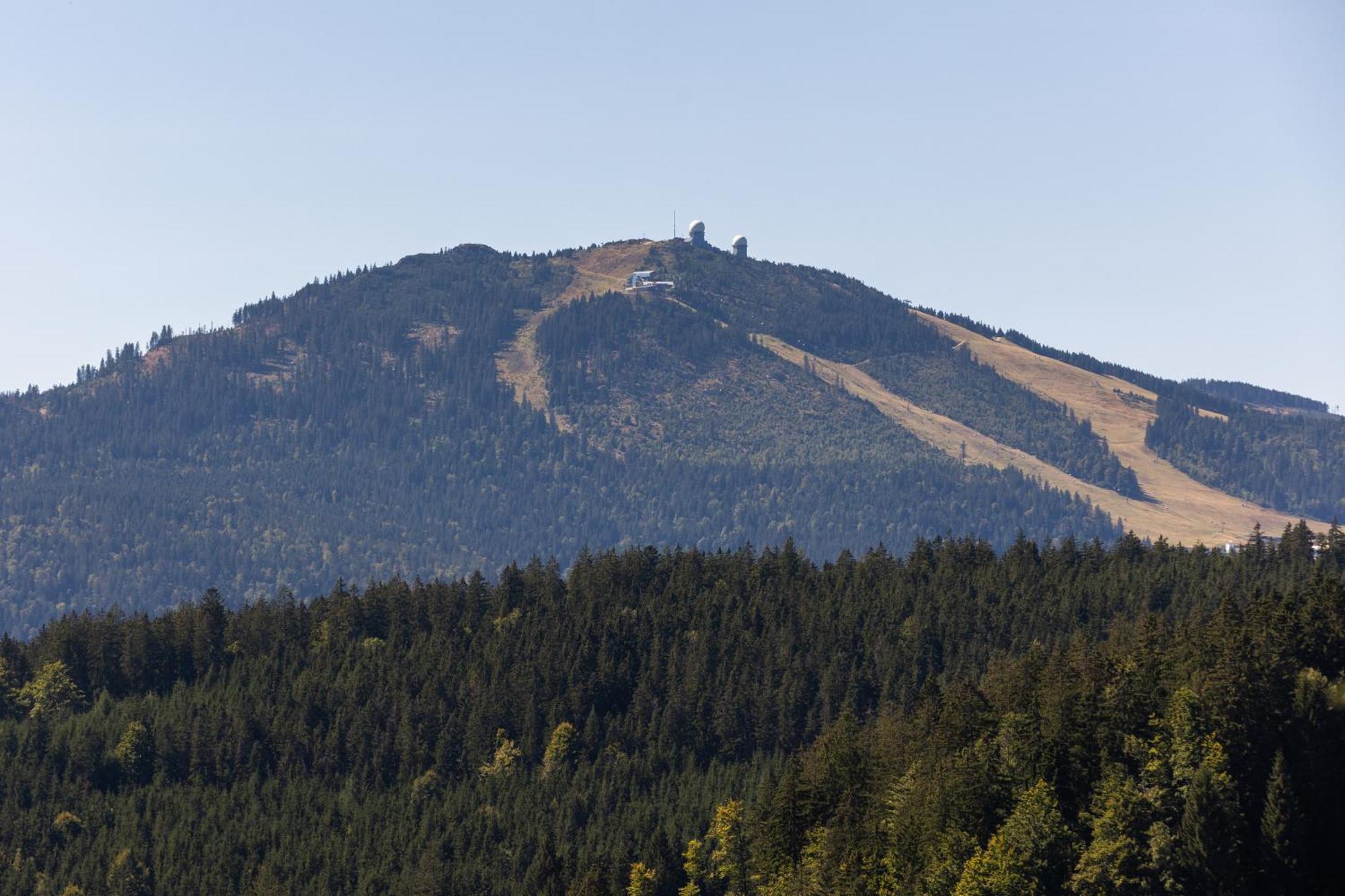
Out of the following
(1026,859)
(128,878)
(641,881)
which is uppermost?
(1026,859)

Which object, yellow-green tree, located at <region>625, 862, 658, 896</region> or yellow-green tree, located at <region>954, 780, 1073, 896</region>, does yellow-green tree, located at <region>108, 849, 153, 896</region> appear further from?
yellow-green tree, located at <region>954, 780, 1073, 896</region>

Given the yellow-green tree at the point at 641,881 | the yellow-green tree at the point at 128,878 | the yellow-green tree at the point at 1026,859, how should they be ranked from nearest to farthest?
the yellow-green tree at the point at 1026,859 < the yellow-green tree at the point at 641,881 < the yellow-green tree at the point at 128,878

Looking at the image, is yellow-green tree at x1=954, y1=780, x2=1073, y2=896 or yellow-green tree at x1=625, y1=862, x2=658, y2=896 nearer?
yellow-green tree at x1=954, y1=780, x2=1073, y2=896

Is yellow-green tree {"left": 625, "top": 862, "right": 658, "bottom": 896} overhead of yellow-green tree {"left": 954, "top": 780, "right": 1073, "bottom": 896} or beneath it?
beneath

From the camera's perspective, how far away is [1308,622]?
123 m

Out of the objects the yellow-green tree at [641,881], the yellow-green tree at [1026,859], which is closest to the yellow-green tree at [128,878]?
the yellow-green tree at [641,881]

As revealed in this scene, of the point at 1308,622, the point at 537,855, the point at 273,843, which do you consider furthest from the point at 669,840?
the point at 1308,622

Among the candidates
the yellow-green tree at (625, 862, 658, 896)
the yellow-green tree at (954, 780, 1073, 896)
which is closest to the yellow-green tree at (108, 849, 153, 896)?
the yellow-green tree at (625, 862, 658, 896)

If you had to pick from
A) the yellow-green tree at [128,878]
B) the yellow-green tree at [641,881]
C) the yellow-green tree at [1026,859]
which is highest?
the yellow-green tree at [1026,859]

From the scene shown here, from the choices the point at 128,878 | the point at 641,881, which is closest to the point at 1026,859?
the point at 641,881

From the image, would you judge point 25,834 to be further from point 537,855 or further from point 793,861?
point 793,861

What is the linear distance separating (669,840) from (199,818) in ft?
207

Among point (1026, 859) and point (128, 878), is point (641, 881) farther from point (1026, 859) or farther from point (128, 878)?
point (128, 878)

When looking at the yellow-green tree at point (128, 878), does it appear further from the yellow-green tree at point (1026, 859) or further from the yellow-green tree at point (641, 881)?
the yellow-green tree at point (1026, 859)
